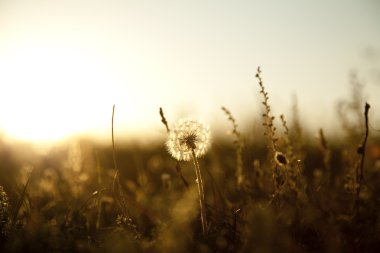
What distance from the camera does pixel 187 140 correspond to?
3027 mm

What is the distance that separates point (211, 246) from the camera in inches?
92.7

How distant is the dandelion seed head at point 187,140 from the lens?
9.84ft

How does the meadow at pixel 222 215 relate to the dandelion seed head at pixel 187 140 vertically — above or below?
below

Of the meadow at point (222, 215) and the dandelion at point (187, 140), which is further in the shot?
the dandelion at point (187, 140)

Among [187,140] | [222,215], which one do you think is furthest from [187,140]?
[222,215]

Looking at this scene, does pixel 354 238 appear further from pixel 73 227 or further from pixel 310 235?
pixel 73 227

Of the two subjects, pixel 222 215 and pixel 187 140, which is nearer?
pixel 222 215

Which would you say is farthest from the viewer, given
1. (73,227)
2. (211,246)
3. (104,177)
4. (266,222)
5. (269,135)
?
(104,177)

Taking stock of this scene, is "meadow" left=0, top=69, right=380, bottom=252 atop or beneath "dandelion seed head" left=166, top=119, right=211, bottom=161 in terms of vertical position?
beneath

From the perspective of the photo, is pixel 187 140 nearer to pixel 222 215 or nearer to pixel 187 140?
pixel 187 140

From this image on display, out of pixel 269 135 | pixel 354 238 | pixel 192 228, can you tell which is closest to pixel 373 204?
pixel 354 238

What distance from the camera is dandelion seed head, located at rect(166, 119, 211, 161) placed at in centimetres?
300

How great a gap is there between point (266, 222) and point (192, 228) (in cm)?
106

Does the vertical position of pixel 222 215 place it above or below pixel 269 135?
below
